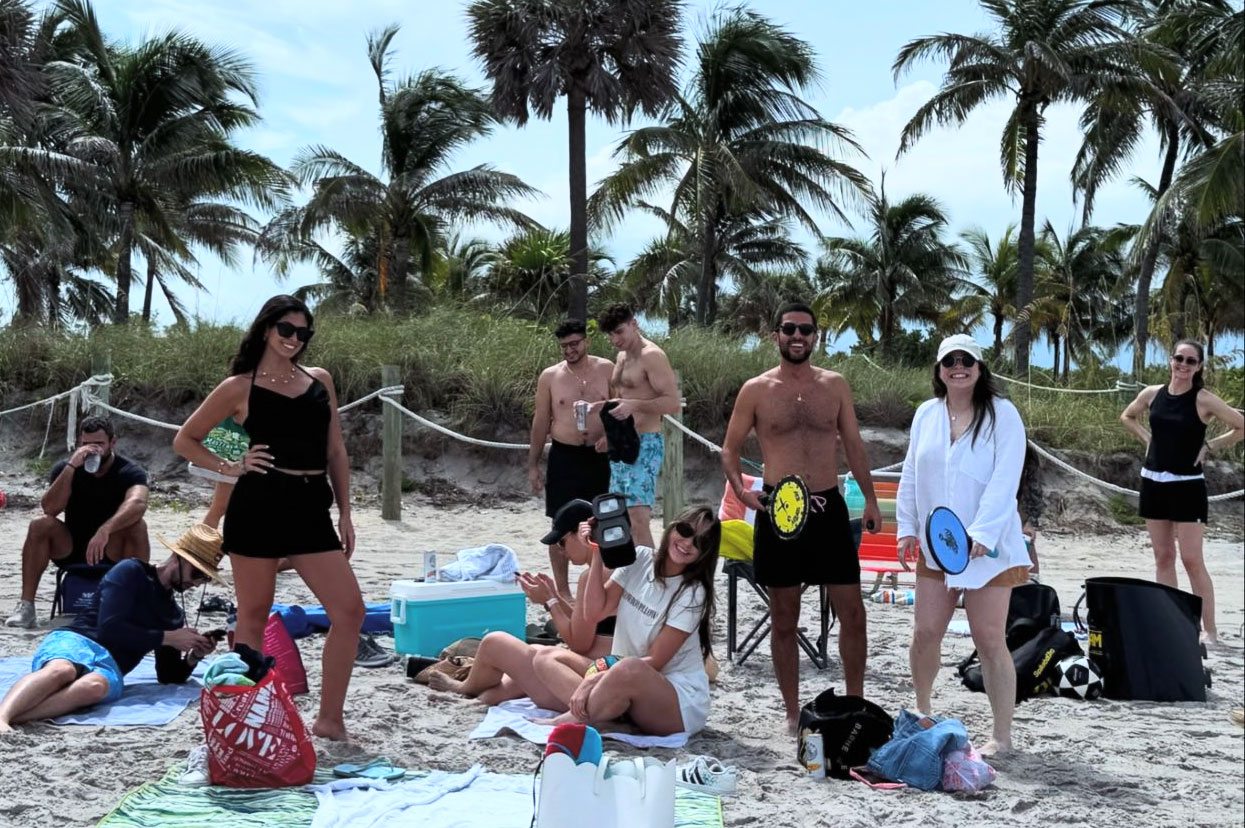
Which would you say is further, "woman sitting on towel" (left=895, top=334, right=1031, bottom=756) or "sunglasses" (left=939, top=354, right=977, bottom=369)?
"sunglasses" (left=939, top=354, right=977, bottom=369)

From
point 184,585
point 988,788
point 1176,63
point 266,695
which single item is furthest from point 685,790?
point 1176,63

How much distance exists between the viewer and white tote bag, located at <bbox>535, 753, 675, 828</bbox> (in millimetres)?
2965

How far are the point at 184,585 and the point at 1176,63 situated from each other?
2122cm

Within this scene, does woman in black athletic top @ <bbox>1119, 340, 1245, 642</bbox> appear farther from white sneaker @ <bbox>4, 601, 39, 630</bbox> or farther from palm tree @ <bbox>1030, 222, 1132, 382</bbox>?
palm tree @ <bbox>1030, 222, 1132, 382</bbox>

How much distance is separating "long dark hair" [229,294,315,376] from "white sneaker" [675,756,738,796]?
6.14 ft

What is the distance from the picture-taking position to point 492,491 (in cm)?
1321

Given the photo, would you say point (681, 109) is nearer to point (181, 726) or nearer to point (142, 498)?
point (142, 498)

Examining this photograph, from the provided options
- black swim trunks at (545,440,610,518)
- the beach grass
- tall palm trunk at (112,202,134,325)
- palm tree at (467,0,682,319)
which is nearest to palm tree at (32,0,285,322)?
tall palm trunk at (112,202,134,325)

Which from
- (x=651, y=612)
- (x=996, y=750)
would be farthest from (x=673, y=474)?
(x=996, y=750)

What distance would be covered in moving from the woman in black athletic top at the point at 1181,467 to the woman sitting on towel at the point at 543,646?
318cm

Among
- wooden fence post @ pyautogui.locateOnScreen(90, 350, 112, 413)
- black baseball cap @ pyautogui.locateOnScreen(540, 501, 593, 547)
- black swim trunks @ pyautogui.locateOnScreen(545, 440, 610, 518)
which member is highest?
wooden fence post @ pyautogui.locateOnScreen(90, 350, 112, 413)

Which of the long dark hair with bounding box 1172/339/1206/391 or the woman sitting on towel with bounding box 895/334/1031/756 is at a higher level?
the long dark hair with bounding box 1172/339/1206/391

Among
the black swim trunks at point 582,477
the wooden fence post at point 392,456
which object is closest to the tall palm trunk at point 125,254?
the wooden fence post at point 392,456

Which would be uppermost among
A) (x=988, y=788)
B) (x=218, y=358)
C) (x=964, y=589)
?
(x=218, y=358)
